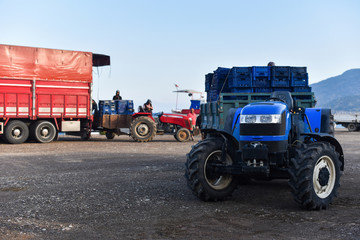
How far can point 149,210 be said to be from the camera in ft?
19.3

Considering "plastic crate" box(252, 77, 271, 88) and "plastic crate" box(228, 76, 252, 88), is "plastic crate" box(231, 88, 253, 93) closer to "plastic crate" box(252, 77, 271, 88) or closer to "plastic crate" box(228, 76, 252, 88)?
"plastic crate" box(228, 76, 252, 88)

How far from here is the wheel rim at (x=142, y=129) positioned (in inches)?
760

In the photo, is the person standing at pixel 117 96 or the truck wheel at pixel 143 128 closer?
the truck wheel at pixel 143 128

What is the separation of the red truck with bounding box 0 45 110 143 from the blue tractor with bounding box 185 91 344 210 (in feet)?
44.1

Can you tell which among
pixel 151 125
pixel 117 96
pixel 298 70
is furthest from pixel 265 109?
pixel 117 96

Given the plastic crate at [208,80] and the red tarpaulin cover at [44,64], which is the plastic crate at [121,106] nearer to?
the red tarpaulin cover at [44,64]

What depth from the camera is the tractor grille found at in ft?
19.7

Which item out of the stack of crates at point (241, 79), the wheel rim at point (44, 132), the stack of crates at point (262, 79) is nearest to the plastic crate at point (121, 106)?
the wheel rim at point (44, 132)

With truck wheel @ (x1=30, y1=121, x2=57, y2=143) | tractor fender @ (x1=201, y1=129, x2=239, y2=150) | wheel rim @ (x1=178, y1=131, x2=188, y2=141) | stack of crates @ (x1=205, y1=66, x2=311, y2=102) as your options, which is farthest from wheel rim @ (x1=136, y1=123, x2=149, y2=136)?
tractor fender @ (x1=201, y1=129, x2=239, y2=150)

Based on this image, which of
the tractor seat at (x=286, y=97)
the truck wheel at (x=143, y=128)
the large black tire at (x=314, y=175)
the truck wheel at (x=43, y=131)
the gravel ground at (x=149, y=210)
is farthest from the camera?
the truck wheel at (x=143, y=128)

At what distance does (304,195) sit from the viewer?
5.66 m

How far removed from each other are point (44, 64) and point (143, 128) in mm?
5385

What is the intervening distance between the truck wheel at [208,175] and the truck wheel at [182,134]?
13192 mm

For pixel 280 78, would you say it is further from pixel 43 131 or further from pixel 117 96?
pixel 43 131
